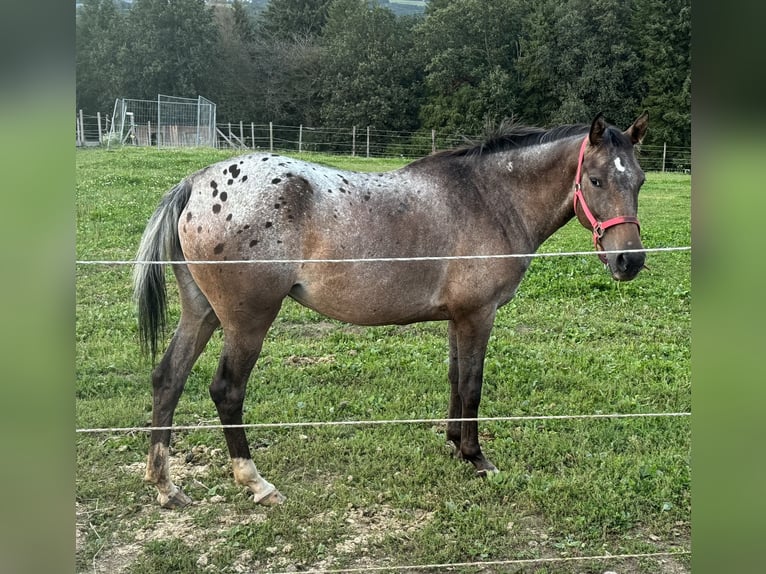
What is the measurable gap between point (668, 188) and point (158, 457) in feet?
19.1

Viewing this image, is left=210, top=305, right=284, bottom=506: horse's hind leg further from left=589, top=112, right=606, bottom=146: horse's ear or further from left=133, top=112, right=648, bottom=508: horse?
left=589, top=112, right=606, bottom=146: horse's ear

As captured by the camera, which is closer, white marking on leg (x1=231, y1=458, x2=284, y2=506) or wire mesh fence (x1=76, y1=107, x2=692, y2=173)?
white marking on leg (x1=231, y1=458, x2=284, y2=506)

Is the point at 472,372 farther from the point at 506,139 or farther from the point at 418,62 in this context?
the point at 418,62

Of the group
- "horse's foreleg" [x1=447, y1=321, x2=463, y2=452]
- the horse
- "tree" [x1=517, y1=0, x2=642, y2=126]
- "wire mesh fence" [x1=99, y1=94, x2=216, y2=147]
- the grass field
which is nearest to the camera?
the grass field

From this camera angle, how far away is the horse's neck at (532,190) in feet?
12.5

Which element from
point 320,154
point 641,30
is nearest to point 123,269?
point 320,154

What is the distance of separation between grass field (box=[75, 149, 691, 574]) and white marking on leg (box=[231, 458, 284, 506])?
7 centimetres

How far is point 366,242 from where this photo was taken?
140 inches

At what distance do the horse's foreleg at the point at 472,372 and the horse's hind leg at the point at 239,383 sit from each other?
1.11 metres

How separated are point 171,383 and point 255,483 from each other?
0.71m

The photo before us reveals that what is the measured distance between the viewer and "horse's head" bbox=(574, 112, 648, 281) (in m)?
3.40

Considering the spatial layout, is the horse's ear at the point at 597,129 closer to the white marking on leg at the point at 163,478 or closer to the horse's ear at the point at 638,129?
the horse's ear at the point at 638,129

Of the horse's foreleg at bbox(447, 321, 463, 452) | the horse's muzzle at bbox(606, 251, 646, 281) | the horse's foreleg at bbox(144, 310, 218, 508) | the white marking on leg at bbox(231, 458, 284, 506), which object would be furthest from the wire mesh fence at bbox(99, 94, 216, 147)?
the horse's muzzle at bbox(606, 251, 646, 281)

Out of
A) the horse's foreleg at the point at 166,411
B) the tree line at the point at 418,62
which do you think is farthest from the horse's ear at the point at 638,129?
the horse's foreleg at the point at 166,411
